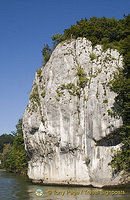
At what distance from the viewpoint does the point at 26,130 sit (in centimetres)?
3142

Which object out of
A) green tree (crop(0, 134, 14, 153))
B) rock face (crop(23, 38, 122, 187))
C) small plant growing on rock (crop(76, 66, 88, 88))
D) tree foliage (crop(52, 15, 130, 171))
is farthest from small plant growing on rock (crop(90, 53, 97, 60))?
green tree (crop(0, 134, 14, 153))

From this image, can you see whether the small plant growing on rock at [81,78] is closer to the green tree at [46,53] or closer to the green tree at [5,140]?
the green tree at [46,53]

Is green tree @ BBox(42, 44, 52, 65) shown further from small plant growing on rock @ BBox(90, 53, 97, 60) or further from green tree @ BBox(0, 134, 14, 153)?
green tree @ BBox(0, 134, 14, 153)

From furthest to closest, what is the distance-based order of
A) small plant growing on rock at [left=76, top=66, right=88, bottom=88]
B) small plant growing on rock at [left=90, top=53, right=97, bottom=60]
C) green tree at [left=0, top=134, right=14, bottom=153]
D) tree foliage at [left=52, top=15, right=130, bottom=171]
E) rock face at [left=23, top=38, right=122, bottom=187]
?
green tree at [left=0, top=134, right=14, bottom=153], small plant growing on rock at [left=90, top=53, right=97, bottom=60], small plant growing on rock at [left=76, top=66, right=88, bottom=88], rock face at [left=23, top=38, right=122, bottom=187], tree foliage at [left=52, top=15, right=130, bottom=171]

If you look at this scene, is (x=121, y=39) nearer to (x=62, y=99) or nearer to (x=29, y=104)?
(x=62, y=99)

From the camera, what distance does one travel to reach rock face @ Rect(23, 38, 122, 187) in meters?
24.8

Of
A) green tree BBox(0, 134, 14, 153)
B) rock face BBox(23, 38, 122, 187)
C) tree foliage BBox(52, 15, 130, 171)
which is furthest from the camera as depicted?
green tree BBox(0, 134, 14, 153)

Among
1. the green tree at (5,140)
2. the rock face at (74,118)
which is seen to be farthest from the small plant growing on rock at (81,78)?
the green tree at (5,140)

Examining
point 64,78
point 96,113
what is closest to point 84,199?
point 96,113

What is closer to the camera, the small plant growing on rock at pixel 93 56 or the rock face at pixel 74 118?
the rock face at pixel 74 118

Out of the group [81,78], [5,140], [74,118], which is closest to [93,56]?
[81,78]

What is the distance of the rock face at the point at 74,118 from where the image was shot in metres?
24.8

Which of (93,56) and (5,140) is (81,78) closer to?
(93,56)

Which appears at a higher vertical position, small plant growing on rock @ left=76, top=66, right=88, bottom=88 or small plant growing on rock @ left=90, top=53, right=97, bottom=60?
small plant growing on rock @ left=90, top=53, right=97, bottom=60
